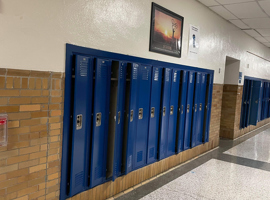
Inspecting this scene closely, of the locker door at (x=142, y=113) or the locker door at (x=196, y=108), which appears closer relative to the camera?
the locker door at (x=142, y=113)

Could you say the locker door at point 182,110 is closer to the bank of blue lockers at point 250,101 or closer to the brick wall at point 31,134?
the brick wall at point 31,134

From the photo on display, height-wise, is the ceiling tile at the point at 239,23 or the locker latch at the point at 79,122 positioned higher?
the ceiling tile at the point at 239,23

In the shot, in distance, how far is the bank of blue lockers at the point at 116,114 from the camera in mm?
2512

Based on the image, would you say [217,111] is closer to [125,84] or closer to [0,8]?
[125,84]

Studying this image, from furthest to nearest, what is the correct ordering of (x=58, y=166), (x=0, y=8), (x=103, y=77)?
(x=103, y=77) → (x=58, y=166) → (x=0, y=8)

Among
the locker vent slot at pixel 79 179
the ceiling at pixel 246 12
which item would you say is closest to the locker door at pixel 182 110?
the ceiling at pixel 246 12

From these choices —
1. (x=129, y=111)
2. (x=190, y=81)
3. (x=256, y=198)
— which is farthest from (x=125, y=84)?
(x=256, y=198)

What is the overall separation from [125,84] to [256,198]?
2.40 metres


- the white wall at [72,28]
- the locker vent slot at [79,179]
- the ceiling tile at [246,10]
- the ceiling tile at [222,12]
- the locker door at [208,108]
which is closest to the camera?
→ the white wall at [72,28]

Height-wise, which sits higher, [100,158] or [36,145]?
[36,145]

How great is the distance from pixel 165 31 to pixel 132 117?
1.55 meters

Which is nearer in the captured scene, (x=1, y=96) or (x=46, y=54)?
(x=1, y=96)

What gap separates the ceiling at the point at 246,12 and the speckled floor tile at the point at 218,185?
309 centimetres

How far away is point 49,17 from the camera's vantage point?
7.25ft
